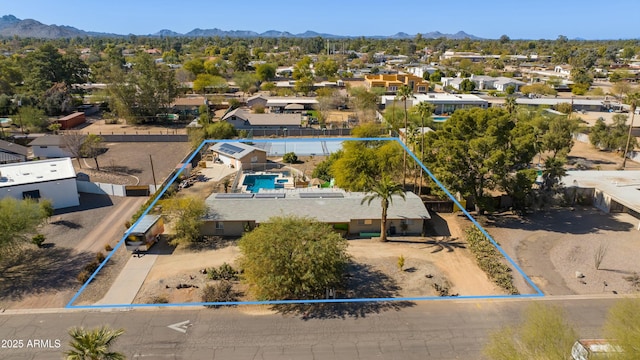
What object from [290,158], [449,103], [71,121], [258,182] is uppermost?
[449,103]

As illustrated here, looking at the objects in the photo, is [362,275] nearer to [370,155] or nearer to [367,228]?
[367,228]

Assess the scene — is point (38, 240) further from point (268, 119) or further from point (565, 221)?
point (565, 221)

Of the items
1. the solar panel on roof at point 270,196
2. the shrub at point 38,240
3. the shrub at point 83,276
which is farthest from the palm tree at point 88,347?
the solar panel on roof at point 270,196

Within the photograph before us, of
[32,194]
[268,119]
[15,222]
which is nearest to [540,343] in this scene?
[15,222]

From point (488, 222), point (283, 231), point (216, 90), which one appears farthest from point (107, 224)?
point (216, 90)

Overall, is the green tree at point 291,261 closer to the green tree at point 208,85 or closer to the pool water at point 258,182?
the pool water at point 258,182

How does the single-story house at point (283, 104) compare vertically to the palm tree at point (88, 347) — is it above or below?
above

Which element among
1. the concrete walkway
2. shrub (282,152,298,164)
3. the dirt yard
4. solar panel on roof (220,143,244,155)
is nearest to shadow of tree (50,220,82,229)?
the concrete walkway

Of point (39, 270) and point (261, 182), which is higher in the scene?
point (261, 182)
